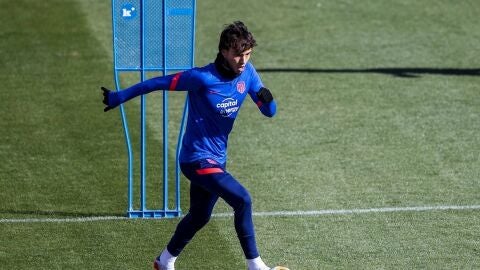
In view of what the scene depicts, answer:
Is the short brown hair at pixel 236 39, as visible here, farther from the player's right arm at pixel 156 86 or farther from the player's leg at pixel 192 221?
the player's leg at pixel 192 221

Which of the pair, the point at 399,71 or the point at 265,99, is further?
the point at 399,71

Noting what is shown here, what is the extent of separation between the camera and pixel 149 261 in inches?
409

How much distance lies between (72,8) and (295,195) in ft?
33.6

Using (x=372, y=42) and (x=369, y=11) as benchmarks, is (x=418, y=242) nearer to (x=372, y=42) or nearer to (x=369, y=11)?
(x=372, y=42)

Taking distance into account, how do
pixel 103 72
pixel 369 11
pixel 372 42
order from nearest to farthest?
1. pixel 103 72
2. pixel 372 42
3. pixel 369 11

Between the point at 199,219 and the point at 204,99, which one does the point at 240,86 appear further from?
the point at 199,219

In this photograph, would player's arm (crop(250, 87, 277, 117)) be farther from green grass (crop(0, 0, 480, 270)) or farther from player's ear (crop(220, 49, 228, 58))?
green grass (crop(0, 0, 480, 270))

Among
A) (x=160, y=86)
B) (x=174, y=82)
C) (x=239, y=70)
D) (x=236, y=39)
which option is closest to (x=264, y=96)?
(x=239, y=70)

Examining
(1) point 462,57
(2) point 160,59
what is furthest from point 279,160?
(1) point 462,57

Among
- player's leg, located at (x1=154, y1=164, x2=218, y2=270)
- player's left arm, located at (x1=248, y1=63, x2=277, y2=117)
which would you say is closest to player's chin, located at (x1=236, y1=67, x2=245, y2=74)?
player's left arm, located at (x1=248, y1=63, x2=277, y2=117)

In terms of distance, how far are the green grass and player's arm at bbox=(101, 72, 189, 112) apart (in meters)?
1.75

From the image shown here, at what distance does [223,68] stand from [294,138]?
214 inches

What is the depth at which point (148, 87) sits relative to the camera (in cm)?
931

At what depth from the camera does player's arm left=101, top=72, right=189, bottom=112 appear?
932 cm
